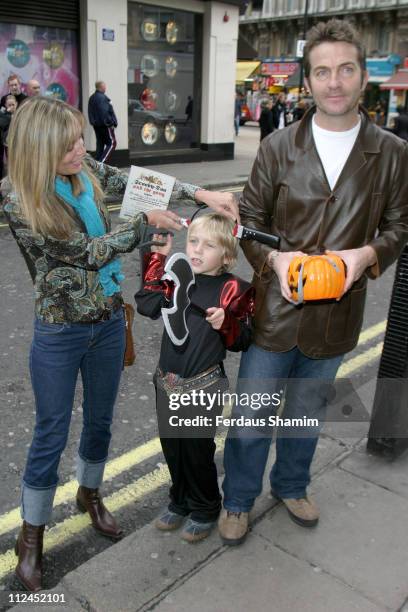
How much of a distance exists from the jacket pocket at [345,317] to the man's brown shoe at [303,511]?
83cm

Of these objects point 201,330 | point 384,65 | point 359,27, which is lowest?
point 201,330

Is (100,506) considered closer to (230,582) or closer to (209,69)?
(230,582)

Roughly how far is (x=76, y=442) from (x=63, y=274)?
165 centimetres

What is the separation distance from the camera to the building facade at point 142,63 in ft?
40.2

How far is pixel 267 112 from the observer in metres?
19.2

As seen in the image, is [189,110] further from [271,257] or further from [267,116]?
[271,257]

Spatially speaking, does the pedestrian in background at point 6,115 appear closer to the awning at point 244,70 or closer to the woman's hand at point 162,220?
the woman's hand at point 162,220

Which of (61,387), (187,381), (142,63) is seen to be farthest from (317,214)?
(142,63)

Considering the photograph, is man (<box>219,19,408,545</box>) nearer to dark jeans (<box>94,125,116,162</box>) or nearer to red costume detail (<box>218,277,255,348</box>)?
red costume detail (<box>218,277,255,348</box>)

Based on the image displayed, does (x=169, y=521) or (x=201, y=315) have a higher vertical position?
(x=201, y=315)

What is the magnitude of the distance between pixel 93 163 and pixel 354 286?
1199 mm

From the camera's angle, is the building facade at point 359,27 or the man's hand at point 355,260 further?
the building facade at point 359,27

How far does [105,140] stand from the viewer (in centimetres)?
1269

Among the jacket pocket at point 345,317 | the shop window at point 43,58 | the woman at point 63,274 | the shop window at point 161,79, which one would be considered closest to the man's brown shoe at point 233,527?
the woman at point 63,274
